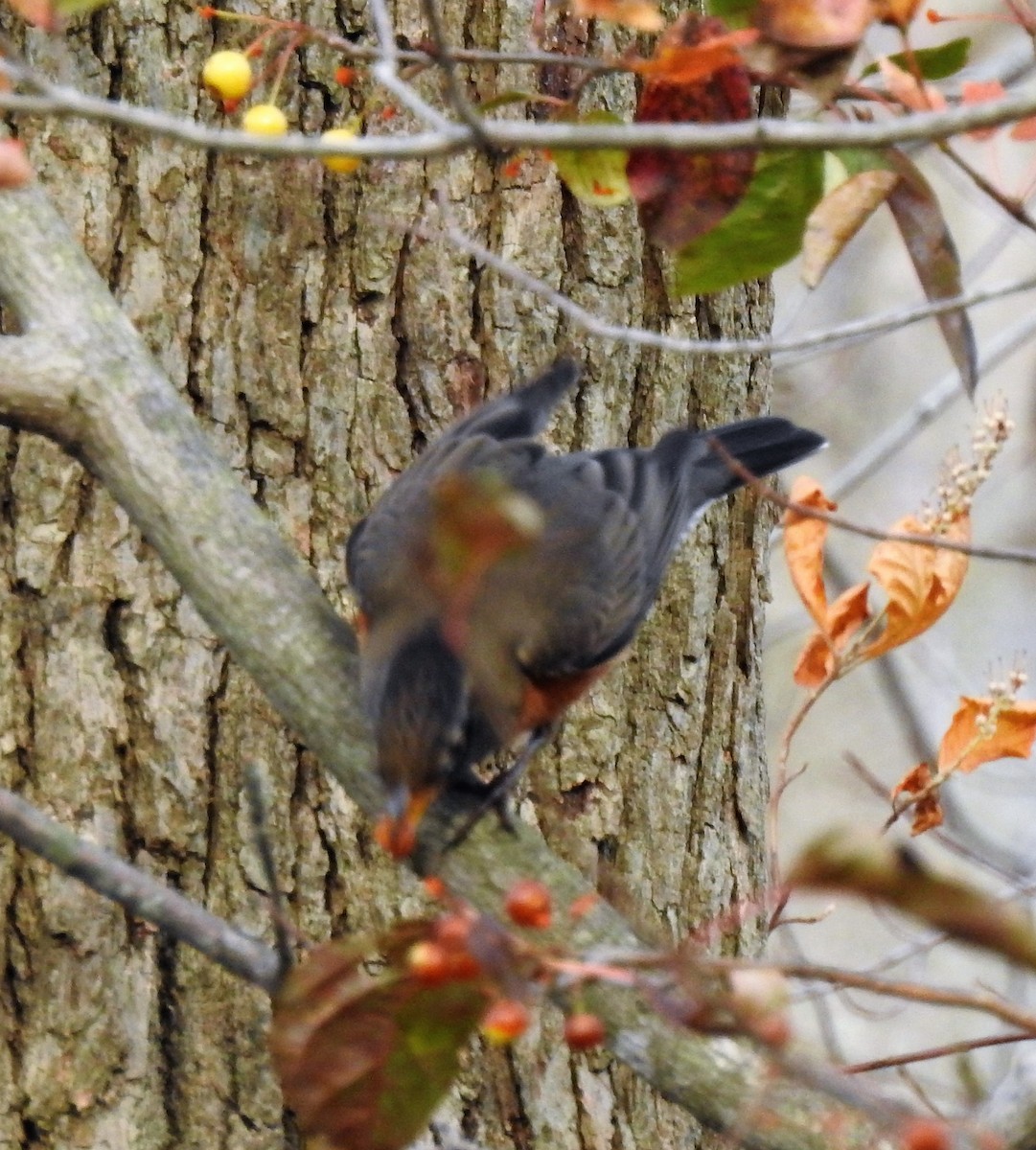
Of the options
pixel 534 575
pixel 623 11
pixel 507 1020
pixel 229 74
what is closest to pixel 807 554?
pixel 534 575

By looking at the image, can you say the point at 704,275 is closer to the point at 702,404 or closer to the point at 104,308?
the point at 104,308

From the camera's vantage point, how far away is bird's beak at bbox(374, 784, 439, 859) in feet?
7.24

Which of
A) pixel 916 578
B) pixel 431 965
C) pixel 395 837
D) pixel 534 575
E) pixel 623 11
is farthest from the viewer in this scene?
pixel 916 578

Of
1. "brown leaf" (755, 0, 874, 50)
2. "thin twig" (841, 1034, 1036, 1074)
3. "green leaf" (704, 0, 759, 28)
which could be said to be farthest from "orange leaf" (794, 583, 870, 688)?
"brown leaf" (755, 0, 874, 50)

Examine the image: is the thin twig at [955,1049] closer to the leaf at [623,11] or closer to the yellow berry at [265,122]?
the leaf at [623,11]

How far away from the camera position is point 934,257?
6.52 feet

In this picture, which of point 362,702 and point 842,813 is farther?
point 842,813

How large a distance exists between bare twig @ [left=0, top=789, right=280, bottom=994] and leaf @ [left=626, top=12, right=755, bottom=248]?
40.0 inches

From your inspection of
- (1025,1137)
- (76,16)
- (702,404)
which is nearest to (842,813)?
(702,404)

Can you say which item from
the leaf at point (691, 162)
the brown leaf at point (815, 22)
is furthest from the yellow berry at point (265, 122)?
the brown leaf at point (815, 22)

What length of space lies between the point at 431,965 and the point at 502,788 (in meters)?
0.96

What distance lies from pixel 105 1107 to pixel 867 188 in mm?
2135

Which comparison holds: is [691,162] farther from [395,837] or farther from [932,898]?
[932,898]

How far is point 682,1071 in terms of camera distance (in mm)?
1828
